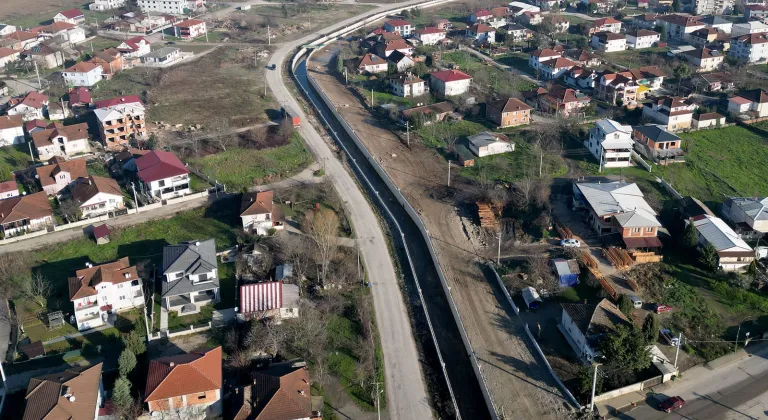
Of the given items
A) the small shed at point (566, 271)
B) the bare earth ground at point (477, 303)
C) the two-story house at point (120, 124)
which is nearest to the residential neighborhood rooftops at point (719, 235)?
the small shed at point (566, 271)

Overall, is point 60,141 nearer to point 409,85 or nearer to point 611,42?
point 409,85

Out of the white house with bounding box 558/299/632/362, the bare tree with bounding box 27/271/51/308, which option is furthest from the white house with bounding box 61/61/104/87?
the white house with bounding box 558/299/632/362

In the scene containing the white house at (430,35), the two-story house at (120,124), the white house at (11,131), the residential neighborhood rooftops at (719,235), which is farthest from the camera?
the white house at (430,35)

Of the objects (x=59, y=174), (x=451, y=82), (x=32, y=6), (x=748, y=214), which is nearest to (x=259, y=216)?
(x=59, y=174)

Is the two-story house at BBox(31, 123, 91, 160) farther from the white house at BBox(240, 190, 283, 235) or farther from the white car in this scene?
the white car

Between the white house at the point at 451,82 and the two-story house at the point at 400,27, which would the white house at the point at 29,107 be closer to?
the white house at the point at 451,82
